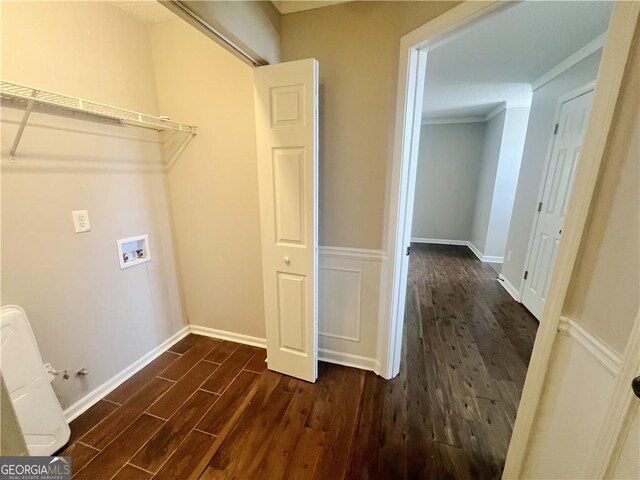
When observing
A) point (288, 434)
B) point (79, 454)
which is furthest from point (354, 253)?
point (79, 454)

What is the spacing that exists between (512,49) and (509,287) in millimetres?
2674

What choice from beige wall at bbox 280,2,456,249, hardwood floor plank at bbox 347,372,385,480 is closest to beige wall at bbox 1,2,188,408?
beige wall at bbox 280,2,456,249

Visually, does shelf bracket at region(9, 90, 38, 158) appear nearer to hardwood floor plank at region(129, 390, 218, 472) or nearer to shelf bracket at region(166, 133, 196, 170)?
shelf bracket at region(166, 133, 196, 170)

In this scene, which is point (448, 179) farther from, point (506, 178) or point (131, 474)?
point (131, 474)

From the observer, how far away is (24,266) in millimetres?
1319

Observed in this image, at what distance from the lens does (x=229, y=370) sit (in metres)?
1.97

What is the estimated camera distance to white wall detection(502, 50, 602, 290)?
8.16 feet

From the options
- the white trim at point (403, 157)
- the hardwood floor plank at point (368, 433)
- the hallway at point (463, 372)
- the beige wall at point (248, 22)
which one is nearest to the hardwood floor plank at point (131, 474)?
the hardwood floor plank at point (368, 433)

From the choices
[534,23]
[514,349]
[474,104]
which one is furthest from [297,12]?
[474,104]

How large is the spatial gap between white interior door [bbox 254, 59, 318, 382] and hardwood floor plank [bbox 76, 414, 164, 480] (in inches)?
31.3

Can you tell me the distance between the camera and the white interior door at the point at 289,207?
1.50 meters

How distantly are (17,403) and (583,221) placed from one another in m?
2.51

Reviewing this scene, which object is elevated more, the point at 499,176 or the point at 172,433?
the point at 499,176

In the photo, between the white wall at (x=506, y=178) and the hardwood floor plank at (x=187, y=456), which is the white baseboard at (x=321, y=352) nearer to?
the hardwood floor plank at (x=187, y=456)
